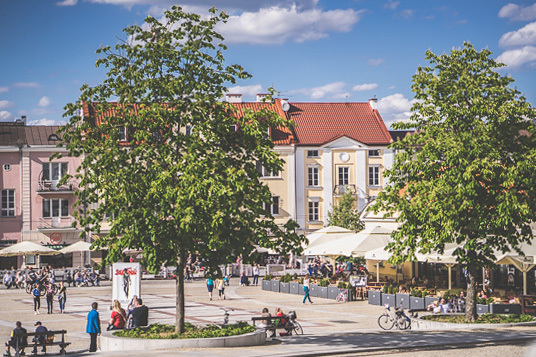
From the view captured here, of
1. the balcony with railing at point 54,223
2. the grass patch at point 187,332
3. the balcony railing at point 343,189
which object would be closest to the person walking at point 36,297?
the grass patch at point 187,332

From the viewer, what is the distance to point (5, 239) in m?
63.6

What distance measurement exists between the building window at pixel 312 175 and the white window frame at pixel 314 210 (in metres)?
1.57

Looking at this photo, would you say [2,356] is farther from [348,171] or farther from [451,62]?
[348,171]

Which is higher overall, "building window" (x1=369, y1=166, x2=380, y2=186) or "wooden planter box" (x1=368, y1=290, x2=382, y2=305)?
"building window" (x1=369, y1=166, x2=380, y2=186)

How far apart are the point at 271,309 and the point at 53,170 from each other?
33.3 m

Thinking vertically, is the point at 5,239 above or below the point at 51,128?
below

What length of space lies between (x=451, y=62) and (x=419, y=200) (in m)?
4.77

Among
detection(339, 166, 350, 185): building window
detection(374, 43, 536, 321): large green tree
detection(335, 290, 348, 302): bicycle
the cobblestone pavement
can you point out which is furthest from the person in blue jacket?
detection(339, 166, 350, 185): building window

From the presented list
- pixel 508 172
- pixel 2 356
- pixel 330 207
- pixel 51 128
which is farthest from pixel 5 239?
pixel 508 172

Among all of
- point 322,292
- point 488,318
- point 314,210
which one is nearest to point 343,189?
point 314,210

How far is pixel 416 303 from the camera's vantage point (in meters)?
34.5

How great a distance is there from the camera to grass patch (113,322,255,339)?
21.8 meters

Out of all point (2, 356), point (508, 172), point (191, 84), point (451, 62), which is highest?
point (451, 62)

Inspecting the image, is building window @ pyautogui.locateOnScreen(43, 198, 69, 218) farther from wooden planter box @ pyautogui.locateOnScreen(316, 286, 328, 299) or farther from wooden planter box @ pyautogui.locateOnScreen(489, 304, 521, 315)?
wooden planter box @ pyautogui.locateOnScreen(489, 304, 521, 315)
